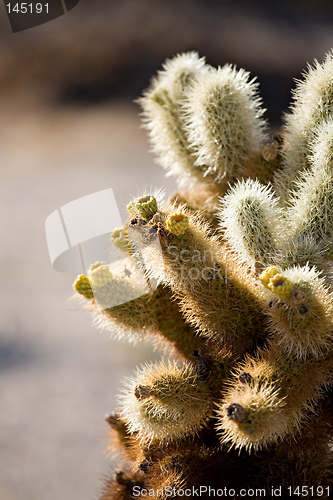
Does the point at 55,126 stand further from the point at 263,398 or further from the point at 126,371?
the point at 263,398

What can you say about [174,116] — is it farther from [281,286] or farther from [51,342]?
[51,342]

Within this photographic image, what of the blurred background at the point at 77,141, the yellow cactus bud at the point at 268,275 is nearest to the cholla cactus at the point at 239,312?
the yellow cactus bud at the point at 268,275

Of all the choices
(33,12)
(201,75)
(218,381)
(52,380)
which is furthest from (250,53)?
(218,381)

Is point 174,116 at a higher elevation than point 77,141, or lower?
lower
